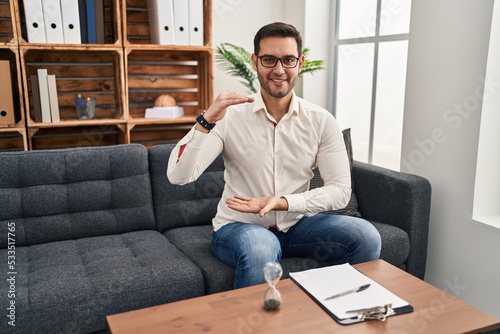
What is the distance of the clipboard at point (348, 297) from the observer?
1202 mm

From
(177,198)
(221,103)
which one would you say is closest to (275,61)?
(221,103)

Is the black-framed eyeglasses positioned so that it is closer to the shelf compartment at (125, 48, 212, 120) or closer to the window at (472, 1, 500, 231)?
the window at (472, 1, 500, 231)

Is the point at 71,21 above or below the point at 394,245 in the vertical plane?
above

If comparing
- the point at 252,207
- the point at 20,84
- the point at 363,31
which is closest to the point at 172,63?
the point at 20,84

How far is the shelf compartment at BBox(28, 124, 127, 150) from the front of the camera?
2842 millimetres

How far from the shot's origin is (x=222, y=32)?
311cm

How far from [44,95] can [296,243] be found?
1645mm

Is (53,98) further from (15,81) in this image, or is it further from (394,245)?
(394,245)

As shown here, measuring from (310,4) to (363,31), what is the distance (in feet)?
1.34

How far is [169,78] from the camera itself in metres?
3.08

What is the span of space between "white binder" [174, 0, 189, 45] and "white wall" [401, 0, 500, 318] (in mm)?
1237

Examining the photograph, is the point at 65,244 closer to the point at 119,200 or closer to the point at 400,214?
the point at 119,200

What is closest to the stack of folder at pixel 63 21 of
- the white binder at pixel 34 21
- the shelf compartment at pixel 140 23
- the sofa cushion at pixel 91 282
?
the white binder at pixel 34 21

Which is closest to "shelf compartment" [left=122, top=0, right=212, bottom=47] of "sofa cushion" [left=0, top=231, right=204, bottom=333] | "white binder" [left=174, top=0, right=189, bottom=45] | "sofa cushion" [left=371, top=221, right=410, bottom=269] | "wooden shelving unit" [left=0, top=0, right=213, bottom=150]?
"wooden shelving unit" [left=0, top=0, right=213, bottom=150]
